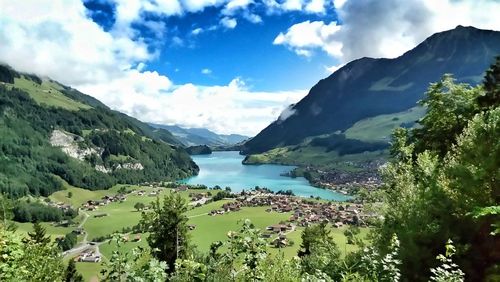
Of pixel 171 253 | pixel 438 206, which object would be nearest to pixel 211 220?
pixel 171 253

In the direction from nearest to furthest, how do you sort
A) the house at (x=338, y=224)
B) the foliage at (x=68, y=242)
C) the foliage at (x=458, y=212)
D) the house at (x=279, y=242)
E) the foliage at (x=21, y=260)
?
the foliage at (x=21, y=260) < the house at (x=279, y=242) < the foliage at (x=458, y=212) < the house at (x=338, y=224) < the foliage at (x=68, y=242)

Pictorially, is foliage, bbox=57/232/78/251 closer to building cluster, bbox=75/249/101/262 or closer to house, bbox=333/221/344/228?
building cluster, bbox=75/249/101/262

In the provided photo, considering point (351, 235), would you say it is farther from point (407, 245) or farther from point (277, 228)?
point (277, 228)

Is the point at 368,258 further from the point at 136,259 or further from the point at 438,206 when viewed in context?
the point at 438,206

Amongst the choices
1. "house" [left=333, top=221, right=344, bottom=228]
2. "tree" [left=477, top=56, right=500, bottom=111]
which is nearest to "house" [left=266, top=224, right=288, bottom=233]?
"house" [left=333, top=221, right=344, bottom=228]

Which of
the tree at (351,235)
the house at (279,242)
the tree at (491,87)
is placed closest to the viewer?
the house at (279,242)

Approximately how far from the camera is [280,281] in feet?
32.8

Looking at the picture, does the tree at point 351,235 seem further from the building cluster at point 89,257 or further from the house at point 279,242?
the building cluster at point 89,257

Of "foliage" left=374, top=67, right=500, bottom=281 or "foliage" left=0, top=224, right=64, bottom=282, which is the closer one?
"foliage" left=0, top=224, right=64, bottom=282

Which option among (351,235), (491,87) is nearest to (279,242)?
(351,235)

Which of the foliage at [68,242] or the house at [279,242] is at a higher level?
the house at [279,242]

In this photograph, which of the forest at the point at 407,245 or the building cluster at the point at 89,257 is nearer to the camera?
the forest at the point at 407,245

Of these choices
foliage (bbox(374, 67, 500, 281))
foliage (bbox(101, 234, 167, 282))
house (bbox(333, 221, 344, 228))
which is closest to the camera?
foliage (bbox(101, 234, 167, 282))

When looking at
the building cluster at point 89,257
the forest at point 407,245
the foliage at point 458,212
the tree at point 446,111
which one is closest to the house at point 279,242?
the forest at point 407,245
